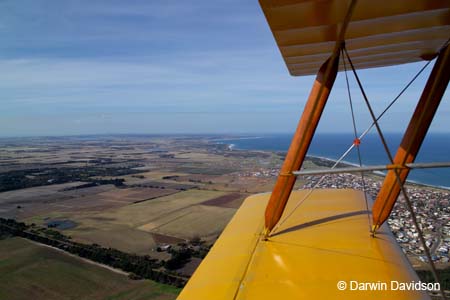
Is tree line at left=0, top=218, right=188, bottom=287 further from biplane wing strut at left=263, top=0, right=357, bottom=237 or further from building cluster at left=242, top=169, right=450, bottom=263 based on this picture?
biplane wing strut at left=263, top=0, right=357, bottom=237

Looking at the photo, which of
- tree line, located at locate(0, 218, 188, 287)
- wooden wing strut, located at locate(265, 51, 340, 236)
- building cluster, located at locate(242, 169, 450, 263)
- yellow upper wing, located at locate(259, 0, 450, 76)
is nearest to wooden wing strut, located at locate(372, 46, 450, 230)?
yellow upper wing, located at locate(259, 0, 450, 76)

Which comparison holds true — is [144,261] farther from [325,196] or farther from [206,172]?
[206,172]

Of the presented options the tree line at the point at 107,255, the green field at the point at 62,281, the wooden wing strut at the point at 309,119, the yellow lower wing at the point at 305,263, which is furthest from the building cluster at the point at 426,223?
the wooden wing strut at the point at 309,119

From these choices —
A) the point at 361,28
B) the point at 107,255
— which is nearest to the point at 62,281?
the point at 107,255

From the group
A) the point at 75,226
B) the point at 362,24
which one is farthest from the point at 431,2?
the point at 75,226

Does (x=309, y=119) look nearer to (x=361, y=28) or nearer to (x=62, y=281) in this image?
(x=361, y=28)
